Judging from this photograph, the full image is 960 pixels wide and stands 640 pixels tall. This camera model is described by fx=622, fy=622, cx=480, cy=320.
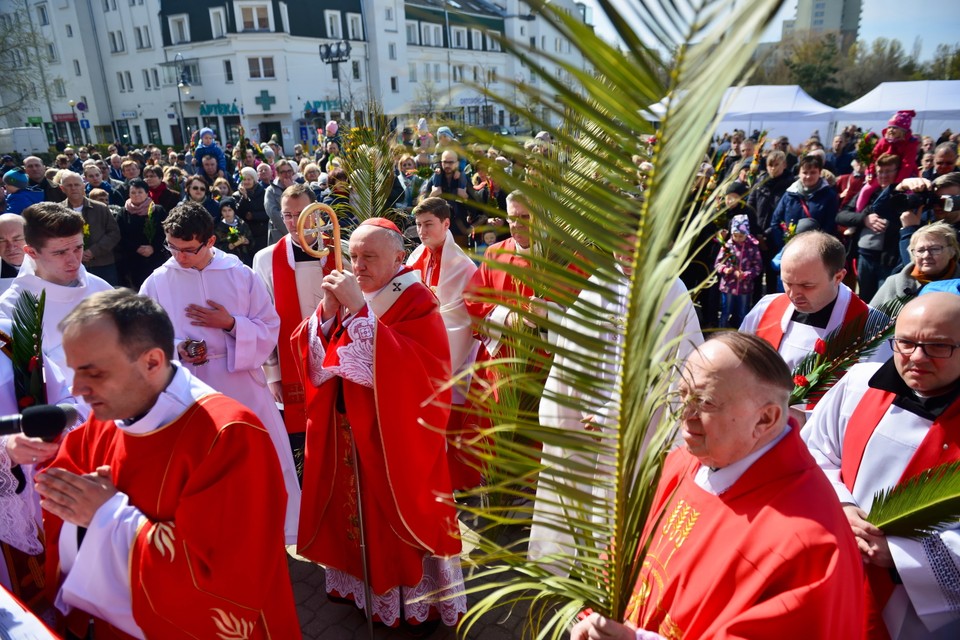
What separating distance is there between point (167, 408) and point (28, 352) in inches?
36.5

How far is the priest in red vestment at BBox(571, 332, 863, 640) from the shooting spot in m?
1.60

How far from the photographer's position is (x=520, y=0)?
1.01 m

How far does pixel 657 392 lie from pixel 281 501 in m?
1.58

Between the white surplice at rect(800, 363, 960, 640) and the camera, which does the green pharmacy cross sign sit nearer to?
the camera

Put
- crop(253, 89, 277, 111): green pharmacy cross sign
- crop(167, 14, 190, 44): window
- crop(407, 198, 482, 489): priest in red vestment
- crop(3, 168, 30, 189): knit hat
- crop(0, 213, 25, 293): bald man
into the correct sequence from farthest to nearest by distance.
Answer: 1. crop(167, 14, 190, 44): window
2. crop(253, 89, 277, 111): green pharmacy cross sign
3. crop(3, 168, 30, 189): knit hat
4. crop(407, 198, 482, 489): priest in red vestment
5. crop(0, 213, 25, 293): bald man

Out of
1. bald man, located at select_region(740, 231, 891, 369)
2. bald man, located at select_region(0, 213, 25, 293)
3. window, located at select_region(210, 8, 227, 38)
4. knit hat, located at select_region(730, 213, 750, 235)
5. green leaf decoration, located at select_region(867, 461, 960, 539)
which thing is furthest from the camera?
window, located at select_region(210, 8, 227, 38)

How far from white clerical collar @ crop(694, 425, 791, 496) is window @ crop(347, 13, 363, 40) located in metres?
49.5

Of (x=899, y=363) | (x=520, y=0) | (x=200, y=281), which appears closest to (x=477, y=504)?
(x=200, y=281)

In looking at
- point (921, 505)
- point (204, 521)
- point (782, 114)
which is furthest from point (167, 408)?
point (782, 114)

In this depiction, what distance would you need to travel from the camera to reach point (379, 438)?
11.0 ft

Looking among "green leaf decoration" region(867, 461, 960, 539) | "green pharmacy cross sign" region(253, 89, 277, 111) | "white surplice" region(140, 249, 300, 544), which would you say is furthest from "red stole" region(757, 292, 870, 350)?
"green pharmacy cross sign" region(253, 89, 277, 111)

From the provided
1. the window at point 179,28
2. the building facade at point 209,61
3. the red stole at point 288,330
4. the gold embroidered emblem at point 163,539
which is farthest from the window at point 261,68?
the gold embroidered emblem at point 163,539

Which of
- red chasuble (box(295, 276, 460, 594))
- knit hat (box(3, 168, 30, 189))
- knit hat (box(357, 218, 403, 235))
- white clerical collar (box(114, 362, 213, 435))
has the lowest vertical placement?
red chasuble (box(295, 276, 460, 594))

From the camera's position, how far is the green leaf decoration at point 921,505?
6.54 ft
